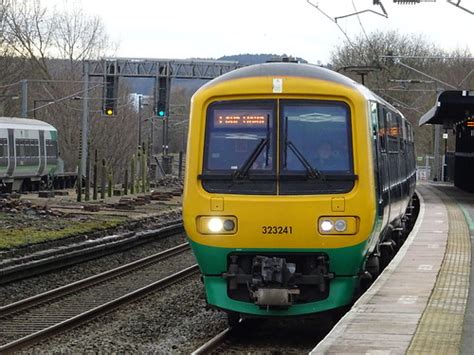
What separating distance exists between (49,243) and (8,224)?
10.8 ft

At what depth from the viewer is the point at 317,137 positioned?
35.1 ft

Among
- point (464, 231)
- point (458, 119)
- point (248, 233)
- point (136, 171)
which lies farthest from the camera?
point (136, 171)

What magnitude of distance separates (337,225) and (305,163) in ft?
2.66

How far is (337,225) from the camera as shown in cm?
1028

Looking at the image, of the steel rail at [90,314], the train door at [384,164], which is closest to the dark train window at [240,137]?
the train door at [384,164]

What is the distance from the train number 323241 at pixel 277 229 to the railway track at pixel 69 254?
6.56 meters

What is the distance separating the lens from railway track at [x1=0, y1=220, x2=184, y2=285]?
1611 cm

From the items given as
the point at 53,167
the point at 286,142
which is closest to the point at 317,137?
the point at 286,142

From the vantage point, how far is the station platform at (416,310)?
7820 mm

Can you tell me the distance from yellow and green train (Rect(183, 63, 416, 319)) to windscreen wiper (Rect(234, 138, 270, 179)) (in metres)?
0.01

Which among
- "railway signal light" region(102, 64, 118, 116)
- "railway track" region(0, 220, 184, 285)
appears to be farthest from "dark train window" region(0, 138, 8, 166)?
"railway track" region(0, 220, 184, 285)

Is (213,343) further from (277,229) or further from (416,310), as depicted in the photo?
(416,310)

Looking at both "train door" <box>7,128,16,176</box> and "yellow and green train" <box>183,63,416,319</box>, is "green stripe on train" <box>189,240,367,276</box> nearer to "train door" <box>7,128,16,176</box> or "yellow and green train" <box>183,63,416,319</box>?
"yellow and green train" <box>183,63,416,319</box>

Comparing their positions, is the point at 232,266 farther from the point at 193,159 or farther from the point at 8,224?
the point at 8,224
